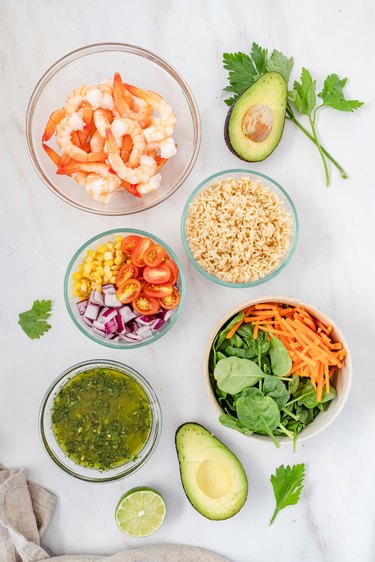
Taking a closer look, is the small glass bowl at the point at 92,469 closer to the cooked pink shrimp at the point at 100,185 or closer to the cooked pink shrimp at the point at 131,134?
the cooked pink shrimp at the point at 100,185

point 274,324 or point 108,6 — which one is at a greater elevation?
point 108,6

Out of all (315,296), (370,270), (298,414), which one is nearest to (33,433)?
(298,414)

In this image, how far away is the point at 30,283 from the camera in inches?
90.1

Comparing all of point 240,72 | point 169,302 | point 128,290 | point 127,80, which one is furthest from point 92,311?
point 240,72

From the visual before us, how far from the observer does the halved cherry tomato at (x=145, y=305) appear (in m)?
2.09

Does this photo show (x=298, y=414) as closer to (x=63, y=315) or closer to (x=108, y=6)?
(x=63, y=315)

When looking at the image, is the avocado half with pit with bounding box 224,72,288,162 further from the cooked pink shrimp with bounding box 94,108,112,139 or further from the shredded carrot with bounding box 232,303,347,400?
the shredded carrot with bounding box 232,303,347,400

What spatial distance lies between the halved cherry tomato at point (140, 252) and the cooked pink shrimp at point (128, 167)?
200 millimetres

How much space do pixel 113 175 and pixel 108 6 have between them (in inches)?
26.0

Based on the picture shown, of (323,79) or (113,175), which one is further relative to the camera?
(323,79)

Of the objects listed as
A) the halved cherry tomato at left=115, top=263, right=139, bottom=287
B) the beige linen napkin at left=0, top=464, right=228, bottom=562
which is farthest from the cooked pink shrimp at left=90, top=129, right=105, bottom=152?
the beige linen napkin at left=0, top=464, right=228, bottom=562

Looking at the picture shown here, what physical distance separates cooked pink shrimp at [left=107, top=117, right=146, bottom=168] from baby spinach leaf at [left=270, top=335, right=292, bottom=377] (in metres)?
0.73

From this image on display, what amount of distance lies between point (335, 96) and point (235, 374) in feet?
3.36

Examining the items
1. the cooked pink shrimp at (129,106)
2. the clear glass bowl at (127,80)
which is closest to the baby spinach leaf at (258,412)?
the clear glass bowl at (127,80)
